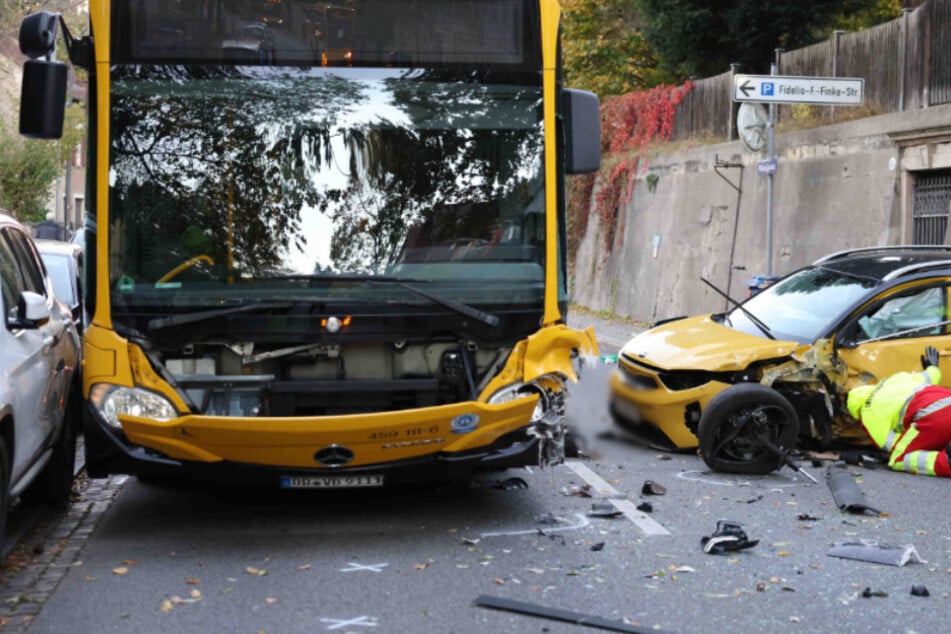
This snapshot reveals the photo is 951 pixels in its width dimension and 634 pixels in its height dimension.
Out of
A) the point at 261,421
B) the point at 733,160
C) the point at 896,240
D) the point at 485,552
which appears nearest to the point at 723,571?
the point at 485,552

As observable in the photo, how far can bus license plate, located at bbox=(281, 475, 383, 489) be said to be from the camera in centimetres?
732

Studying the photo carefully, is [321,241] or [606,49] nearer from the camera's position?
[321,241]

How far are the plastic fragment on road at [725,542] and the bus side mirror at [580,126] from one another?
86.5 inches

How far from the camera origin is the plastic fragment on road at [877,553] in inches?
273

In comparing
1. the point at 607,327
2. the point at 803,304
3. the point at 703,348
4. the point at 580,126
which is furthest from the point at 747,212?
the point at 580,126

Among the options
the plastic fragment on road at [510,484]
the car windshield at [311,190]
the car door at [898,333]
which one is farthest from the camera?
the car door at [898,333]

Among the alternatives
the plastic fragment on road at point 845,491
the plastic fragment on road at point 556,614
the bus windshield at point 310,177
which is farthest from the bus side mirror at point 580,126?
the plastic fragment on road at point 556,614

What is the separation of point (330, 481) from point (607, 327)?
19939 mm

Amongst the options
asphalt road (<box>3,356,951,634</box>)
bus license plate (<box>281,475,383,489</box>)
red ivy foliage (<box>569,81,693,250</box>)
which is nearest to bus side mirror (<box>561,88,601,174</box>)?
asphalt road (<box>3,356,951,634</box>)

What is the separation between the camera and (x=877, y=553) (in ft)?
23.2

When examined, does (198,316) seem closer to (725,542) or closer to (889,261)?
(725,542)

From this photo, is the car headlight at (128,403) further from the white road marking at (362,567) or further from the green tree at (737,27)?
the green tree at (737,27)

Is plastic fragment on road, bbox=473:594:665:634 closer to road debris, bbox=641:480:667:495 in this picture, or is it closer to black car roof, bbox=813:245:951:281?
road debris, bbox=641:480:667:495

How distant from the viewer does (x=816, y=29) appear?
27234mm
